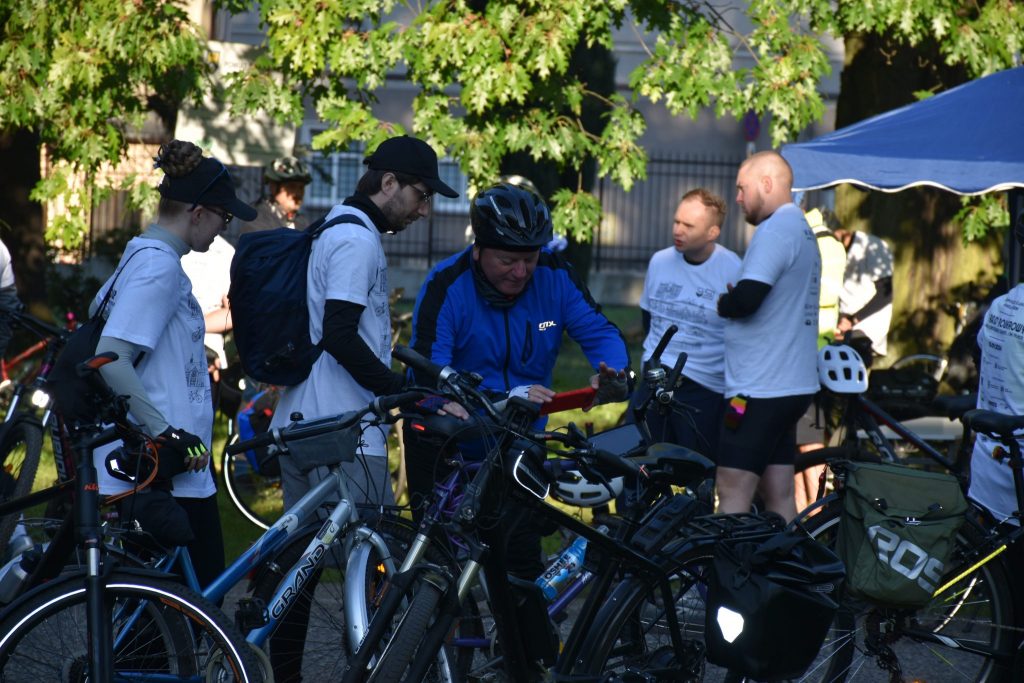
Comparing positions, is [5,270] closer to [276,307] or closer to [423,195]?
[276,307]

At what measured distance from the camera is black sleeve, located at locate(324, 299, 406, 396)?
183 inches

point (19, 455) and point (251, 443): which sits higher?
point (251, 443)

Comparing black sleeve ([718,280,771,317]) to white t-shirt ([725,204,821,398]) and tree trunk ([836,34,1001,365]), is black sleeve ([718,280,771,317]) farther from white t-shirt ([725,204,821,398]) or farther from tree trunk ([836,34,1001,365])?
tree trunk ([836,34,1001,365])

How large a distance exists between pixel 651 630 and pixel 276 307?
1.60 metres

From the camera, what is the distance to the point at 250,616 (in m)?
4.23

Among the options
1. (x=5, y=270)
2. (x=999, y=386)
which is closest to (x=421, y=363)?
(x=999, y=386)

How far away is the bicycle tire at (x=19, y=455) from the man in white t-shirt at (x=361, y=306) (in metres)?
2.23

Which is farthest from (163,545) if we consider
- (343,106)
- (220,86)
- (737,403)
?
(220,86)

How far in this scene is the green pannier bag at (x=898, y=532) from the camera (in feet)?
15.6

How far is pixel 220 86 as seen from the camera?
11047mm

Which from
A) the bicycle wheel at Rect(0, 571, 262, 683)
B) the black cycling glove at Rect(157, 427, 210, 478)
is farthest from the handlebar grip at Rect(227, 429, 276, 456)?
the bicycle wheel at Rect(0, 571, 262, 683)

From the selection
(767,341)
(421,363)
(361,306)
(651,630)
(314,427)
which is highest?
(361,306)

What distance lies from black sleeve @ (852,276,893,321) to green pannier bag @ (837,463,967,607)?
5.33m

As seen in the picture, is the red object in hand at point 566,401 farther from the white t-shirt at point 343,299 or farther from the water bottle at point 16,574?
the water bottle at point 16,574
